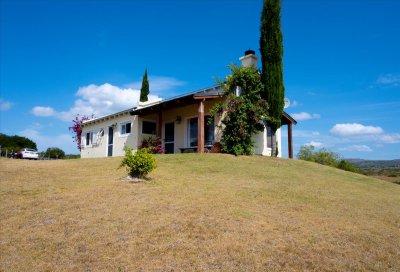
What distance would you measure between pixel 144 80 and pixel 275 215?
2959 cm

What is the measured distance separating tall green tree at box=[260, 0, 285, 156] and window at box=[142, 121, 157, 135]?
8.09 m

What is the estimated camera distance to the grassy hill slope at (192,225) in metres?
5.43

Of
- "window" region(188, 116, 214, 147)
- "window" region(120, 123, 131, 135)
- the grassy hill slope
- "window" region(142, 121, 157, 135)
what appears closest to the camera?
the grassy hill slope

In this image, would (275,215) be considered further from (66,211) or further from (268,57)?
(268,57)

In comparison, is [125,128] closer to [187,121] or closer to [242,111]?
[187,121]

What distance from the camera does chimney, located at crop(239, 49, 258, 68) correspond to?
20000mm

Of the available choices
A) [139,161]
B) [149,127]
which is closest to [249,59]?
[149,127]

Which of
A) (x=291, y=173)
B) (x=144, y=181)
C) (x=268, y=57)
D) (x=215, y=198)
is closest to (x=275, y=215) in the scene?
(x=215, y=198)

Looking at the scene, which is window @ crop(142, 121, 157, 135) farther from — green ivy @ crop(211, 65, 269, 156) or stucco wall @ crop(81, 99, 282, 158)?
green ivy @ crop(211, 65, 269, 156)

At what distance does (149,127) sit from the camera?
2244cm

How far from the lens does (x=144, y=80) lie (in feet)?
115

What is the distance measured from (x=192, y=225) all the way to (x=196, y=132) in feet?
44.3

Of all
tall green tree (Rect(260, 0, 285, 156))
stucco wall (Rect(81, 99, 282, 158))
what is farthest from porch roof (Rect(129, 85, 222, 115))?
tall green tree (Rect(260, 0, 285, 156))

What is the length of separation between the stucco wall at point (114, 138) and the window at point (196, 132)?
12.9 ft
